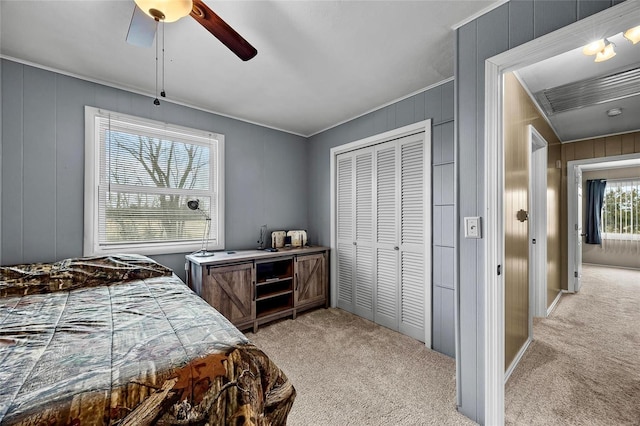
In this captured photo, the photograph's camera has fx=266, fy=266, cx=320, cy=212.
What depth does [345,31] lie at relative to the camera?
178 cm

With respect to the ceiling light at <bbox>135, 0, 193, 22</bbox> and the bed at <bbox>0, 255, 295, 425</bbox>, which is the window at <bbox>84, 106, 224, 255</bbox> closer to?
the bed at <bbox>0, 255, 295, 425</bbox>

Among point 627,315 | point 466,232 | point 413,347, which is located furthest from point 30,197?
point 627,315

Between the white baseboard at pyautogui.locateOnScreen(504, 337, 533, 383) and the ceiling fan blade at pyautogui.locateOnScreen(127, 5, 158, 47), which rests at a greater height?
the ceiling fan blade at pyautogui.locateOnScreen(127, 5, 158, 47)

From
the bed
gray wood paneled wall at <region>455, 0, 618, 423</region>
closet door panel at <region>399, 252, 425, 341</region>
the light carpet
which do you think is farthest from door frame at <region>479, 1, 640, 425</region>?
the bed

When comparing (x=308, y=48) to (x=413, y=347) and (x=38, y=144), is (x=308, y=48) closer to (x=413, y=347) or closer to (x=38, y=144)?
(x=38, y=144)

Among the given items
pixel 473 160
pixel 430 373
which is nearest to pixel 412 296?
pixel 430 373

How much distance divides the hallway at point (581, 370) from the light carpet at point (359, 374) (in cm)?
46

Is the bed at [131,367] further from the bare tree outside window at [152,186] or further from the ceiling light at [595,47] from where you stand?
the ceiling light at [595,47]

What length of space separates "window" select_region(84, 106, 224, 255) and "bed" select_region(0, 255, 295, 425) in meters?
1.00

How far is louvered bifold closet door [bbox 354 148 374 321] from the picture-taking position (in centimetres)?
315

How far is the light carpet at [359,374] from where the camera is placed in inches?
65.6

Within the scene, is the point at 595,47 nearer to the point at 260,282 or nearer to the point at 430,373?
the point at 430,373

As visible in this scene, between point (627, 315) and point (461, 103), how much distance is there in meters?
3.76

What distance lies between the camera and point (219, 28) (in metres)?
1.38
